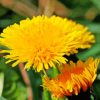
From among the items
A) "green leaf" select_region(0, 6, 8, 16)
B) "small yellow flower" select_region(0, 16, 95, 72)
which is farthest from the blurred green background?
"small yellow flower" select_region(0, 16, 95, 72)

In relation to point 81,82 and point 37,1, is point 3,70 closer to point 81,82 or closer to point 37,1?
point 37,1

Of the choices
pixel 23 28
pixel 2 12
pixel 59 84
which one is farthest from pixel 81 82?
pixel 2 12

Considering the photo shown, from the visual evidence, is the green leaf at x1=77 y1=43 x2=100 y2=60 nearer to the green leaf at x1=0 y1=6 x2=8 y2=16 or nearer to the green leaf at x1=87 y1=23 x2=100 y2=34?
the green leaf at x1=87 y1=23 x2=100 y2=34

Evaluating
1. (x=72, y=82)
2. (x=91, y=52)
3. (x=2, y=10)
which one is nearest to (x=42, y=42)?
(x=72, y=82)

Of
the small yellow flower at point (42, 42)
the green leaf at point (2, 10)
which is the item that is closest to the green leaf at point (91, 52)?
the green leaf at point (2, 10)

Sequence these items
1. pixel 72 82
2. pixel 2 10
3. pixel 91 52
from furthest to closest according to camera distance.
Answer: pixel 2 10 < pixel 91 52 < pixel 72 82

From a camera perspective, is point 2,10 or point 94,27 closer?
point 94,27

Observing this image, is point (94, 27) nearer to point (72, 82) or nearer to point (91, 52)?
point (91, 52)
